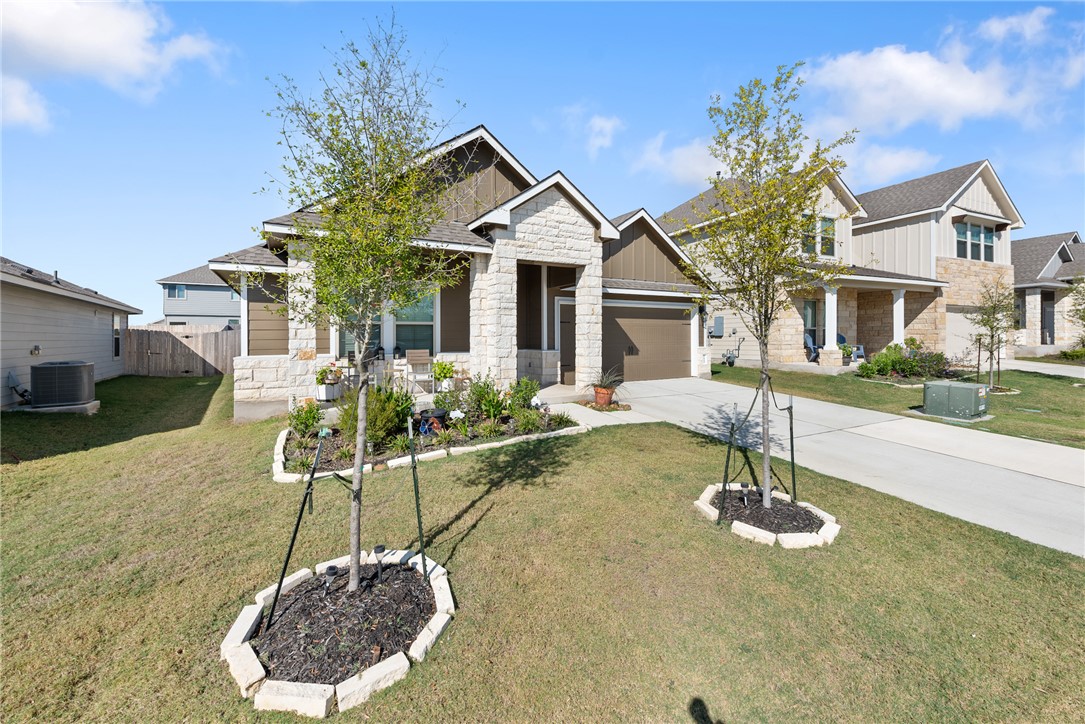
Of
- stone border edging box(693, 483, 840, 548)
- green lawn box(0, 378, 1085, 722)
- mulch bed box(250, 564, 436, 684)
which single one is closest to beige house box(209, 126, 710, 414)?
green lawn box(0, 378, 1085, 722)

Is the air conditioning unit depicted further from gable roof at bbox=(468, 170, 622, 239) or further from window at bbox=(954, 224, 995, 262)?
window at bbox=(954, 224, 995, 262)

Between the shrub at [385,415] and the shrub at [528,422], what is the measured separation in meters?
2.06

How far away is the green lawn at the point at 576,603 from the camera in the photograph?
280 centimetres

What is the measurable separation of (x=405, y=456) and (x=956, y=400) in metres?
12.4

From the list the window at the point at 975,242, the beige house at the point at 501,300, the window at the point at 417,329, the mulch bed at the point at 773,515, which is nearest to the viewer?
the mulch bed at the point at 773,515

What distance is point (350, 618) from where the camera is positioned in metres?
3.33

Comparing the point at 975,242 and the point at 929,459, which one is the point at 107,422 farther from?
the point at 975,242

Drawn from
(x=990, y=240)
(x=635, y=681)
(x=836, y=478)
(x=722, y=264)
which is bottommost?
(x=635, y=681)

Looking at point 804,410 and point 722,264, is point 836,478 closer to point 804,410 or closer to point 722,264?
point 722,264

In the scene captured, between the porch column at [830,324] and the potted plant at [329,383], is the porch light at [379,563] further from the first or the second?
the porch column at [830,324]

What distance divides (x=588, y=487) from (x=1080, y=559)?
4.97 m

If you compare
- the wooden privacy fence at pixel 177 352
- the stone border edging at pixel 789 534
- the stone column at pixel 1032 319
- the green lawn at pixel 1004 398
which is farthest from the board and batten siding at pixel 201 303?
the stone column at pixel 1032 319

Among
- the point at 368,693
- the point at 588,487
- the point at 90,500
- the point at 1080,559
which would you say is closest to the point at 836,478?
the point at 1080,559

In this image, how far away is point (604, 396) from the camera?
10.7 metres
